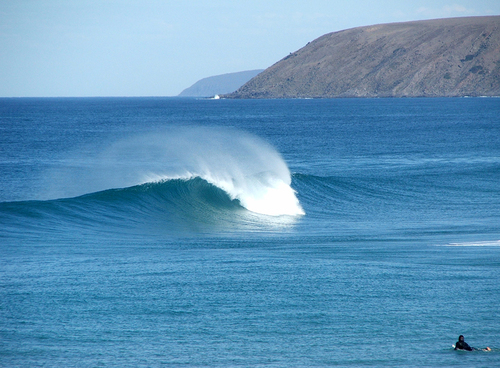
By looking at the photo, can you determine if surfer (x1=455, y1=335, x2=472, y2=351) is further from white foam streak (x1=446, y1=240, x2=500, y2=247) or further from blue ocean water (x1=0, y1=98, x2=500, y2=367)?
white foam streak (x1=446, y1=240, x2=500, y2=247)

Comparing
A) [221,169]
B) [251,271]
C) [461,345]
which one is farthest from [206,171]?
[461,345]

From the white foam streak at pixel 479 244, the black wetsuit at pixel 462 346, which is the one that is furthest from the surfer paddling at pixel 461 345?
the white foam streak at pixel 479 244

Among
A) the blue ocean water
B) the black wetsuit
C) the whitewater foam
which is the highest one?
the whitewater foam

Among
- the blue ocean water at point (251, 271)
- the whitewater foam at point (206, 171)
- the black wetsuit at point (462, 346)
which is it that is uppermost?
the whitewater foam at point (206, 171)

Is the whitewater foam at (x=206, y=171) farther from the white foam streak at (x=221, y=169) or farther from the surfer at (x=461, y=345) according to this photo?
the surfer at (x=461, y=345)

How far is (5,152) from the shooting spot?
1858 inches

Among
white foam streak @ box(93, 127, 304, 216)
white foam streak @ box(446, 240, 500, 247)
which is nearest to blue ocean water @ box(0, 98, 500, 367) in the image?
white foam streak @ box(446, 240, 500, 247)

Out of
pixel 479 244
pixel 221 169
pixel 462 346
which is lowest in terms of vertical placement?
pixel 462 346

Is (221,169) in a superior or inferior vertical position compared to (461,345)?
superior

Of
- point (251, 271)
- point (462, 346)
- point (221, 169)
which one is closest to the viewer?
point (462, 346)

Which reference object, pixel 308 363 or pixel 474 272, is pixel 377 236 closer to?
pixel 474 272

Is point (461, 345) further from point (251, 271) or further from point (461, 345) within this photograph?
point (251, 271)

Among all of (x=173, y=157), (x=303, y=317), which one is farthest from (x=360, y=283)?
(x=173, y=157)

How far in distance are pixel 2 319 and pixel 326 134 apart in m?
59.8
